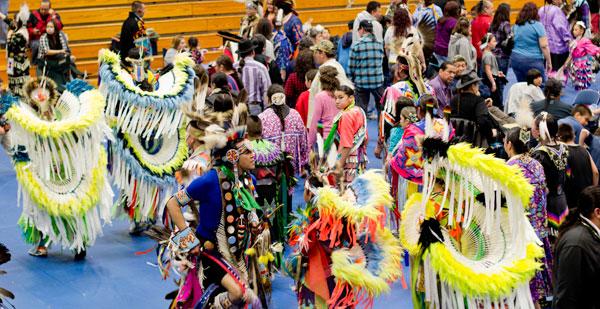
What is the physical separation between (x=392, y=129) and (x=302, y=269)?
2426 millimetres

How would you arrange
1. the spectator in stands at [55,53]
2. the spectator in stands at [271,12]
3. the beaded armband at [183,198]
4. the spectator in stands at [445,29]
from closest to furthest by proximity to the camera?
the beaded armband at [183,198]
the spectator in stands at [445,29]
the spectator in stands at [271,12]
the spectator in stands at [55,53]

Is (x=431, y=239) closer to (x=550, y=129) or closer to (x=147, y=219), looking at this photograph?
(x=550, y=129)

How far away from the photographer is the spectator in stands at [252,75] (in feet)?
31.0

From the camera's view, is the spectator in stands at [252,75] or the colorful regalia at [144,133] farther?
the spectator in stands at [252,75]

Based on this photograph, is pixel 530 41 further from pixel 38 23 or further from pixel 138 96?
pixel 38 23

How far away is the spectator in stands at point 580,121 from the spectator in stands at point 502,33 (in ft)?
16.7

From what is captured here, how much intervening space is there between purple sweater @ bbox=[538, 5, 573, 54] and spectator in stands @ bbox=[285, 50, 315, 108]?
17.5 ft

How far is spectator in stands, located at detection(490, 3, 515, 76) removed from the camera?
12.9 meters

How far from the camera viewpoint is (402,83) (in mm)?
7992

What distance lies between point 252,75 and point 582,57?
5.66 m

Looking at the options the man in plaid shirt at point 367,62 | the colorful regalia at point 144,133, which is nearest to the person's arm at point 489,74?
the man in plaid shirt at point 367,62

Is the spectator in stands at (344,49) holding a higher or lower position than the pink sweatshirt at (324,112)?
higher

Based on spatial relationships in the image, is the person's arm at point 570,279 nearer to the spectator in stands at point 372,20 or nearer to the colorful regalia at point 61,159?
the colorful regalia at point 61,159

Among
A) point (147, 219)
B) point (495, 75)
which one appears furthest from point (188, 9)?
point (147, 219)
